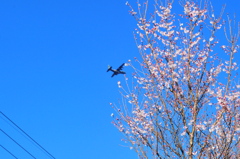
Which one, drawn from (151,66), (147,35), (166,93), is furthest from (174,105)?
(147,35)

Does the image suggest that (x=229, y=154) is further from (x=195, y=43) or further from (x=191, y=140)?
(x=195, y=43)

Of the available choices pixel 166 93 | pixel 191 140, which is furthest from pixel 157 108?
pixel 191 140

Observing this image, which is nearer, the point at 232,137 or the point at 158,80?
the point at 232,137

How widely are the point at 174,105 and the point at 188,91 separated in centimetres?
49

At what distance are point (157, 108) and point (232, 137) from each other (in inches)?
76.4

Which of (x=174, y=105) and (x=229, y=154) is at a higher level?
(x=174, y=105)

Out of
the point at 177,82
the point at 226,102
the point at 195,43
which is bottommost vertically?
the point at 226,102

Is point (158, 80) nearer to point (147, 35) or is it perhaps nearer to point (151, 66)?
point (151, 66)

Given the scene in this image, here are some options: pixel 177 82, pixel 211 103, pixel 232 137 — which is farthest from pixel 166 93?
pixel 232 137

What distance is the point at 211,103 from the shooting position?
11.0 m

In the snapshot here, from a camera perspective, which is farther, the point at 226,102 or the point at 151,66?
the point at 151,66

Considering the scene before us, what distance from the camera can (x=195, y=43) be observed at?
11.5 meters

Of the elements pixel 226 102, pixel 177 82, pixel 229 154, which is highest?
pixel 177 82

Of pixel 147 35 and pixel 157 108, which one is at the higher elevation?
pixel 147 35
